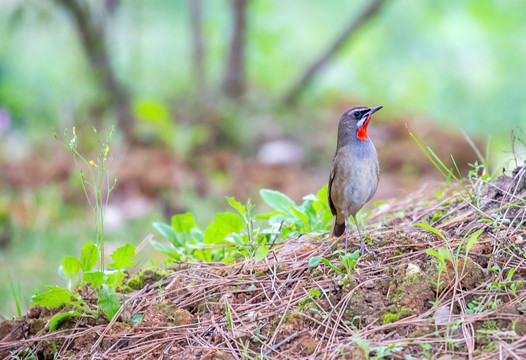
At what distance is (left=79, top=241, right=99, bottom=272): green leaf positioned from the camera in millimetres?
3502

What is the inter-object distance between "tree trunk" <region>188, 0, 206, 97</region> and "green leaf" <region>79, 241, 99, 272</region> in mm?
5996

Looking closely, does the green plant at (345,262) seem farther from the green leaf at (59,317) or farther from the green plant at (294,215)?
the green leaf at (59,317)

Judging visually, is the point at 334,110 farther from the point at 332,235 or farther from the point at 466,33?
the point at 332,235

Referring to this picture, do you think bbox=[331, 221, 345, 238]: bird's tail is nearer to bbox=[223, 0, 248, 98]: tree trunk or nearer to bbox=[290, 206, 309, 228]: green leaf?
bbox=[290, 206, 309, 228]: green leaf

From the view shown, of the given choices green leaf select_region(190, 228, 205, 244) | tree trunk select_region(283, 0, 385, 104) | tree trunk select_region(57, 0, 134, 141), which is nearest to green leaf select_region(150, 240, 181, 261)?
green leaf select_region(190, 228, 205, 244)

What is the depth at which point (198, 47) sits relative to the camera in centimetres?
927

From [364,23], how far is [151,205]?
4.10m

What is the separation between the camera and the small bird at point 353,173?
3.86 m

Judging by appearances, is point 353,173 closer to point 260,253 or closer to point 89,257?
point 260,253

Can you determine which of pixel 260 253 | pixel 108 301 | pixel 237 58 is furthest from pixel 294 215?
pixel 237 58

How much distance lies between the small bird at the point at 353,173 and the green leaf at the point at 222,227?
0.63 meters

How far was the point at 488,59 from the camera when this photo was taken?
11570mm

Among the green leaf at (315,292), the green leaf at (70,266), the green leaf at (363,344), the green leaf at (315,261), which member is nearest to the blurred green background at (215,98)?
the green leaf at (70,266)

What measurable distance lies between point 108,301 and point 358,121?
1.98 metres
